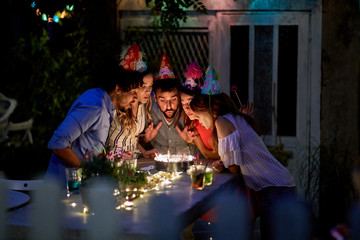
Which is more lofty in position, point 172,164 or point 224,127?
point 224,127

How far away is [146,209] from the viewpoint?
2.81m

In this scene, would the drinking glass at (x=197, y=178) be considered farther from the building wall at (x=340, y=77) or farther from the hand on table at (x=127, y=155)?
the building wall at (x=340, y=77)

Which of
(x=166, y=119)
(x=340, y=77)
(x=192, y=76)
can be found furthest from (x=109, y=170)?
(x=340, y=77)

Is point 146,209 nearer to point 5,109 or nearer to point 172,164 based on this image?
point 172,164

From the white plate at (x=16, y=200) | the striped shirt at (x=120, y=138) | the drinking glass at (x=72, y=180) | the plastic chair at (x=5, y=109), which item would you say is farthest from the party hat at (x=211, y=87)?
the plastic chair at (x=5, y=109)

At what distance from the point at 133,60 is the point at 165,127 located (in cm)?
72

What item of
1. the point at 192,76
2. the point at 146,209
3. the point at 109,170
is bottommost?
the point at 146,209

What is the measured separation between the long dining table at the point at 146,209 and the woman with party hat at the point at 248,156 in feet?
0.49

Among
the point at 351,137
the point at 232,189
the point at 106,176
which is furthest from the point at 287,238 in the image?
the point at 351,137

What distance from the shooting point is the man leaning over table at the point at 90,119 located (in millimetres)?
3543

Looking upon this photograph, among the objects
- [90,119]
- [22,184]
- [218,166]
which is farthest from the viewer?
[218,166]

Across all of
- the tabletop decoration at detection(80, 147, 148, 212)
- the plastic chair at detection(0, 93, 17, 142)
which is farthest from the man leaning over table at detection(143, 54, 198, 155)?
the plastic chair at detection(0, 93, 17, 142)

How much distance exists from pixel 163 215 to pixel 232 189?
4.95 ft

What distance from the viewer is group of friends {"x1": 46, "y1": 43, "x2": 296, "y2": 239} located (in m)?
3.74
